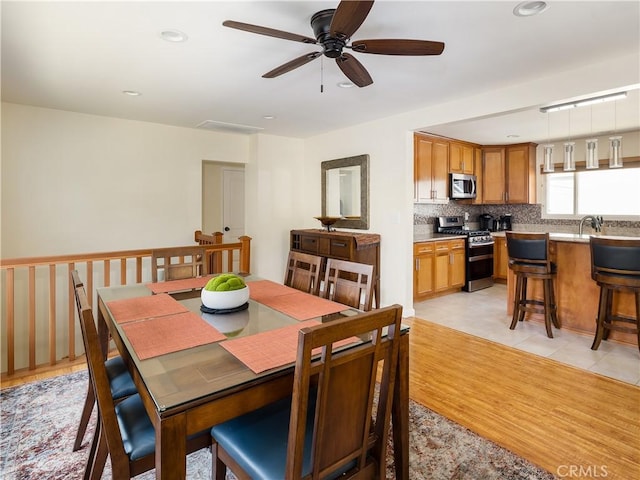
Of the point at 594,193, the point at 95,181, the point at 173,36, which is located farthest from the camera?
the point at 594,193

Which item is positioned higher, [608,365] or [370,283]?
[370,283]

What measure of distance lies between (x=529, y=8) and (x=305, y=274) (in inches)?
81.7

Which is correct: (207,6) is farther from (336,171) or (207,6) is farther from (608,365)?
(608,365)

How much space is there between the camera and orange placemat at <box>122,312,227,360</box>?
1.36 metres

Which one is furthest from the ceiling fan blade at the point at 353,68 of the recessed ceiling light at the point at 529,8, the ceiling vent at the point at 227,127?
the ceiling vent at the point at 227,127

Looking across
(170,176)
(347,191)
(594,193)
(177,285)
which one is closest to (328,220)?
(347,191)

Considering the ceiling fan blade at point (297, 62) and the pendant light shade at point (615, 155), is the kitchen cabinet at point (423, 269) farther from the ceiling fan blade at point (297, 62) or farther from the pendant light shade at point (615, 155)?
the ceiling fan blade at point (297, 62)

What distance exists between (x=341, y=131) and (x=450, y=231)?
2.43m

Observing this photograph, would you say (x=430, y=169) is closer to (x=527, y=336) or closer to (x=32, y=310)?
(x=527, y=336)

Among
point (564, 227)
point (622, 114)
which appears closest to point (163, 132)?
point (622, 114)

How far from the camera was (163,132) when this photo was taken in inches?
182

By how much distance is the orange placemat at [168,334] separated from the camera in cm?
136

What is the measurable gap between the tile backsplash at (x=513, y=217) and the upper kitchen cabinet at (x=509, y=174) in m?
0.37

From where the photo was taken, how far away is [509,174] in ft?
19.6
